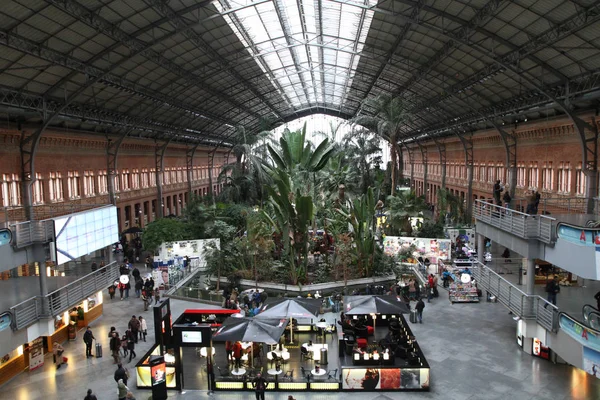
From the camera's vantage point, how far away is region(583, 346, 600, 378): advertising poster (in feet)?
36.5

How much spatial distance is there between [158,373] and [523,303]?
414 inches

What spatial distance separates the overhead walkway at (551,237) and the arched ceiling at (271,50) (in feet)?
25.4

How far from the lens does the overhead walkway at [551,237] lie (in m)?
11.7

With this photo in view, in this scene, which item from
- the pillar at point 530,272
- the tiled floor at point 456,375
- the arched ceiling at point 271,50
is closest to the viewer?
the tiled floor at point 456,375

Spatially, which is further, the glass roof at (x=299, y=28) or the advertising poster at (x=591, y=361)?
the glass roof at (x=299, y=28)

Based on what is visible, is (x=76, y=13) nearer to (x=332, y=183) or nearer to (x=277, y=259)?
(x=277, y=259)

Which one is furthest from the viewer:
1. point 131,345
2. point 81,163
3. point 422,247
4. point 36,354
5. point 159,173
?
point 159,173

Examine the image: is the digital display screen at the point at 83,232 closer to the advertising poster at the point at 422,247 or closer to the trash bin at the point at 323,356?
the trash bin at the point at 323,356

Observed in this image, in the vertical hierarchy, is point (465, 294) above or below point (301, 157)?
below

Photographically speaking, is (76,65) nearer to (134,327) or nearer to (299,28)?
(134,327)

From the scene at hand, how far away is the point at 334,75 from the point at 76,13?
3148cm

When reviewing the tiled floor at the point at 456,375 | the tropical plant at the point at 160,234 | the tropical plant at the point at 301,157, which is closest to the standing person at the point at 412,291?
the tiled floor at the point at 456,375

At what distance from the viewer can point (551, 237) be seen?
13.2 meters

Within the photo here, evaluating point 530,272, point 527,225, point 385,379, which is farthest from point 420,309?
point 527,225
